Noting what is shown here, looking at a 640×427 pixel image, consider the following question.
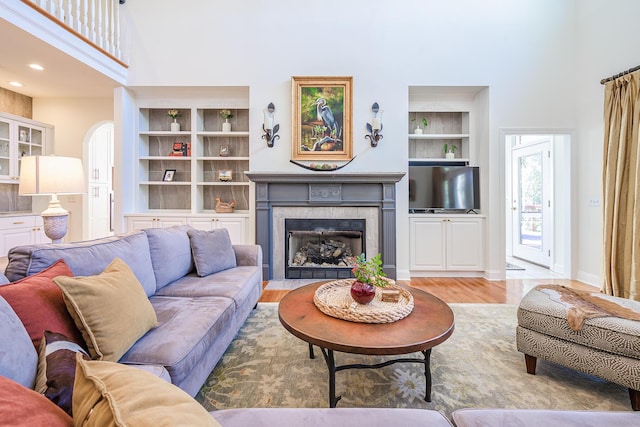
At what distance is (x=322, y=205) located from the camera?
3926 millimetres

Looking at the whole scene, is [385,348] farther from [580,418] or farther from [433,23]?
[433,23]

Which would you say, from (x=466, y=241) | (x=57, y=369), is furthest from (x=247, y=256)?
(x=466, y=241)

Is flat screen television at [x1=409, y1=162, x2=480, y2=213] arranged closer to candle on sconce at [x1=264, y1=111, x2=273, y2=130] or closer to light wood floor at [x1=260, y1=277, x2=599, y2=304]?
light wood floor at [x1=260, y1=277, x2=599, y2=304]

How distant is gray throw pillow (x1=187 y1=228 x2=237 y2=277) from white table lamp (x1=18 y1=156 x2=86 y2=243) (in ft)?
3.30

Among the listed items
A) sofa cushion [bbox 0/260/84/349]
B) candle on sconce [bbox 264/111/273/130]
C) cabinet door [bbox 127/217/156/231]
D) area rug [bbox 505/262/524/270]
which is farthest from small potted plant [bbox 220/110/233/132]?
area rug [bbox 505/262/524/270]

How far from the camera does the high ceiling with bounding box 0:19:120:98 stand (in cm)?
301

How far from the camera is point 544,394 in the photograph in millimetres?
1611

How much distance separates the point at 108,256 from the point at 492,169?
4362 millimetres

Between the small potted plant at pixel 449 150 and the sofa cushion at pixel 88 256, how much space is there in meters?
4.01

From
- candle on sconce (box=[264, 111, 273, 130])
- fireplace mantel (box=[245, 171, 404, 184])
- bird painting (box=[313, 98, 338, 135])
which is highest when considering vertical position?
bird painting (box=[313, 98, 338, 135])

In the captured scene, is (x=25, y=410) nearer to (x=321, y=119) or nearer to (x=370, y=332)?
(x=370, y=332)

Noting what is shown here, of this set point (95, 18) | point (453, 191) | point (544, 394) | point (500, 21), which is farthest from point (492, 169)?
point (95, 18)

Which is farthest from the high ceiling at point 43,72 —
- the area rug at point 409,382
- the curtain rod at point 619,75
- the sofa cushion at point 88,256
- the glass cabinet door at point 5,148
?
the curtain rod at point 619,75

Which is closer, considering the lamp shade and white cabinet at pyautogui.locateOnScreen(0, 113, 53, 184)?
the lamp shade
